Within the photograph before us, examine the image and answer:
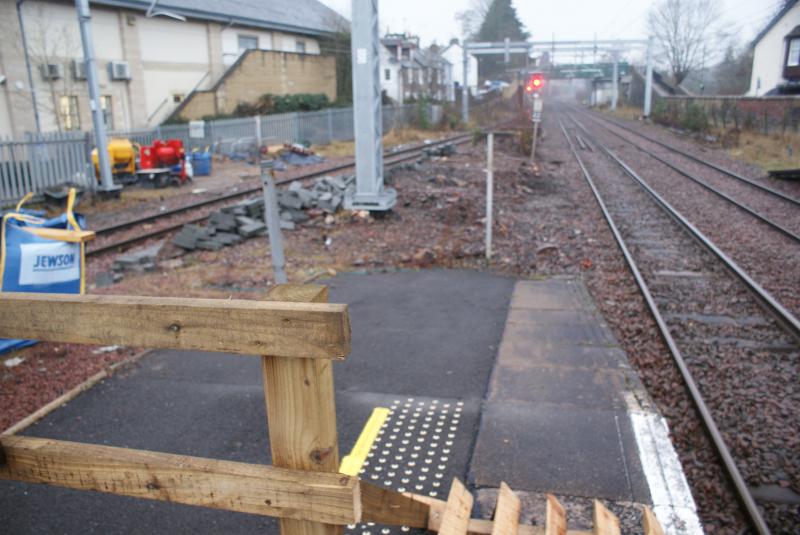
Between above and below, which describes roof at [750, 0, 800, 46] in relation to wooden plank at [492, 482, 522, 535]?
above

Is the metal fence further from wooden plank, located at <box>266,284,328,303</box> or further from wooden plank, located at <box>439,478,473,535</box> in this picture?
wooden plank, located at <box>266,284,328,303</box>

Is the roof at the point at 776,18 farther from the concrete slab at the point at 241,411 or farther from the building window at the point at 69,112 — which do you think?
the concrete slab at the point at 241,411

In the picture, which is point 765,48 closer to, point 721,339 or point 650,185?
point 650,185

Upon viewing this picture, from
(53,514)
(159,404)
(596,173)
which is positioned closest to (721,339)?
(159,404)

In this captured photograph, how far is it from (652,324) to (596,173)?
15.2 metres

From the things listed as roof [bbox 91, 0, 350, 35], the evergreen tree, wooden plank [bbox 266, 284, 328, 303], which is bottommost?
wooden plank [bbox 266, 284, 328, 303]

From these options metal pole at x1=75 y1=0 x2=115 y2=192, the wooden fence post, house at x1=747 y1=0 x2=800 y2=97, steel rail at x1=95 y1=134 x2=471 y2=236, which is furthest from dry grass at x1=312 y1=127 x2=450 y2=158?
the wooden fence post

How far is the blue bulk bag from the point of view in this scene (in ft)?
19.8

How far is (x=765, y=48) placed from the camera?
47562 mm

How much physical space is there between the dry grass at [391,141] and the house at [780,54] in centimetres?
2340

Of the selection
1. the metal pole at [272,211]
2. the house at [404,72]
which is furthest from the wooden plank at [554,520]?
the house at [404,72]

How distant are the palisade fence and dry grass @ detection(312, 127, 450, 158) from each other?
112cm

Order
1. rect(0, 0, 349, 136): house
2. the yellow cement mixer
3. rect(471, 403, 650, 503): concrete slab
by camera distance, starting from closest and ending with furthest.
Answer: rect(471, 403, 650, 503): concrete slab, the yellow cement mixer, rect(0, 0, 349, 136): house

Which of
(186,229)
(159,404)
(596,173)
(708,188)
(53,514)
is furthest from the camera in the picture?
(596,173)
